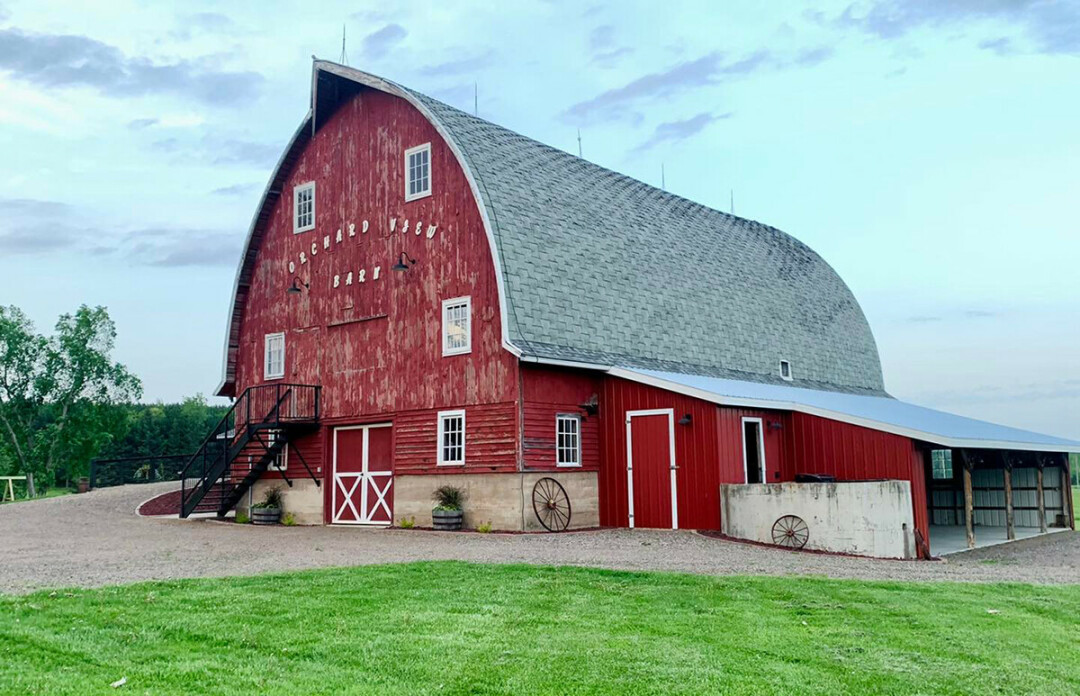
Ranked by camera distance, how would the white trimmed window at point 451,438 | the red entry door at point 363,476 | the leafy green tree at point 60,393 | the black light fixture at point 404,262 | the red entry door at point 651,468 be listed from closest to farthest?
the red entry door at point 651,468, the white trimmed window at point 451,438, the black light fixture at point 404,262, the red entry door at point 363,476, the leafy green tree at point 60,393

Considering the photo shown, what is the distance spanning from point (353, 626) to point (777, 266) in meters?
23.2

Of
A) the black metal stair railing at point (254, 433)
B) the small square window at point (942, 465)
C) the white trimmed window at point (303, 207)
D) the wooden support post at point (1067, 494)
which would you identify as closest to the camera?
the black metal stair railing at point (254, 433)

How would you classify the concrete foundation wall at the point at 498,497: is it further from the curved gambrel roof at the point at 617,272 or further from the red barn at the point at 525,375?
the curved gambrel roof at the point at 617,272

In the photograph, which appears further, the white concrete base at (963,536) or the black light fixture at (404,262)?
the black light fixture at (404,262)

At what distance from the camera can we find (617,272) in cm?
2162

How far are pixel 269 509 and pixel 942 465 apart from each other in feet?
58.4

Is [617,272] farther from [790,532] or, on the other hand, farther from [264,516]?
[264,516]

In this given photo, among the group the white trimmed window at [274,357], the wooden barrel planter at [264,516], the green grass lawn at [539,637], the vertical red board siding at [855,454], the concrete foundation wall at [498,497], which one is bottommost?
the green grass lawn at [539,637]

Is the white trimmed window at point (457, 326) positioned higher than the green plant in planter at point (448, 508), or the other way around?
the white trimmed window at point (457, 326)

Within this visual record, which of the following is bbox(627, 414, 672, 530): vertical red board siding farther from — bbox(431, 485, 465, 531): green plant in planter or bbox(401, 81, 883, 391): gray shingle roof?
bbox(431, 485, 465, 531): green plant in planter

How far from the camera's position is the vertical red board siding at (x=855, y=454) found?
57.5 feet

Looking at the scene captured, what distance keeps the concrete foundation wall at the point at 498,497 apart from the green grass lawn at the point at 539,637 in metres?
7.05

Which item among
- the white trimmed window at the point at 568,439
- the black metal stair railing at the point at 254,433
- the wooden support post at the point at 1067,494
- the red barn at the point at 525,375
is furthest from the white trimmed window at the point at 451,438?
the wooden support post at the point at 1067,494

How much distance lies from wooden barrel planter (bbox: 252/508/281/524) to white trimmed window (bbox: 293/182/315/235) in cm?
673
